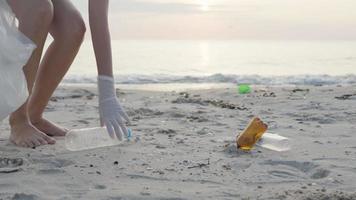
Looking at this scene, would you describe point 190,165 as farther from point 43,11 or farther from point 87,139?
point 43,11

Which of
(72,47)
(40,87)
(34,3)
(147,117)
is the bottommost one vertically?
(147,117)

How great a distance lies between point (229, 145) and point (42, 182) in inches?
46.2

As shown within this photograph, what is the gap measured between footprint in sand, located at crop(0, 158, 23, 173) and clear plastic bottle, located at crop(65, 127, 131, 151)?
0.46m

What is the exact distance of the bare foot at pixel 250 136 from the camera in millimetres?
2947

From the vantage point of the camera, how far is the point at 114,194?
6.64ft

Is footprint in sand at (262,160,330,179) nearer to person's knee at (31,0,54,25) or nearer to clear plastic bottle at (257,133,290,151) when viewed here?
clear plastic bottle at (257,133,290,151)

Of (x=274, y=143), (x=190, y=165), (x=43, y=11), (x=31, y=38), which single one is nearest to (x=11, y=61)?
(x=31, y=38)

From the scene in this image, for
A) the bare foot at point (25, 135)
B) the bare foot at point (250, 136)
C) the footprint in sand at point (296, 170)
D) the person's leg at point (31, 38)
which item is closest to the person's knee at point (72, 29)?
the person's leg at point (31, 38)

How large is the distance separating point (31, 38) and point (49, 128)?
2.27ft

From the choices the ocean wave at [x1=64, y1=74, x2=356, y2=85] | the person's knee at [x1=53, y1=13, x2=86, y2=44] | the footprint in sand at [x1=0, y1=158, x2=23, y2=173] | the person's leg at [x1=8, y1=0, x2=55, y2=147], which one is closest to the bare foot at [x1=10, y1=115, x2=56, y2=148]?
the person's leg at [x1=8, y1=0, x2=55, y2=147]

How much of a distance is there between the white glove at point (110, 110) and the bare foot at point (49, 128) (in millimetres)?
713

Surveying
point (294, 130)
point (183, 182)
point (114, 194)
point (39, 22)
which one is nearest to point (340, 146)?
point (294, 130)

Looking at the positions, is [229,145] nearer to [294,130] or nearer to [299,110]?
[294,130]

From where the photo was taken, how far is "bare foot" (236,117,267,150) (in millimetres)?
2947
